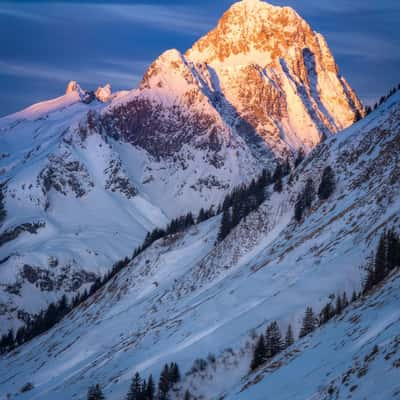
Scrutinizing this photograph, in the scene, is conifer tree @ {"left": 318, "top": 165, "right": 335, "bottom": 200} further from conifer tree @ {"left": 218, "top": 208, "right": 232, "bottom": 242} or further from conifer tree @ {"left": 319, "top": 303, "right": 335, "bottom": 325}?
conifer tree @ {"left": 319, "top": 303, "right": 335, "bottom": 325}

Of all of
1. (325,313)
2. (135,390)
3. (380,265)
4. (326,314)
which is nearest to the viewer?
(326,314)

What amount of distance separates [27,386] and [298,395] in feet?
186

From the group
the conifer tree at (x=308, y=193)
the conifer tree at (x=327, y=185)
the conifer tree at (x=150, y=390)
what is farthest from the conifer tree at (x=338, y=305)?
the conifer tree at (x=308, y=193)

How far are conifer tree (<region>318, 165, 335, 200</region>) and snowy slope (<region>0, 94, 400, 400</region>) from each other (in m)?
0.99

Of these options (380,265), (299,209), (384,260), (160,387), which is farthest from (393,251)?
(299,209)

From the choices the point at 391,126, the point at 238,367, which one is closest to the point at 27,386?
the point at 238,367

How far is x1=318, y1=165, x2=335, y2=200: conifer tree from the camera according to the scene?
82938 millimetres

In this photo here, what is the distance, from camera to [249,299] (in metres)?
62.6

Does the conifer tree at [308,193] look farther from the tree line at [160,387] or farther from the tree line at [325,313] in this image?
the tree line at [160,387]

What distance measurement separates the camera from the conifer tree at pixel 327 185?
272ft

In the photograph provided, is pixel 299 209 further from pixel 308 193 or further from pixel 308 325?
pixel 308 325

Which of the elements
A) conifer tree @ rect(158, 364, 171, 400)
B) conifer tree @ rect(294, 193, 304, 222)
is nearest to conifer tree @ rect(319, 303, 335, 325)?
conifer tree @ rect(158, 364, 171, 400)

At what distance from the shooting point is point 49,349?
96.2 m

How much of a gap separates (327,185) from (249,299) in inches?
1048
